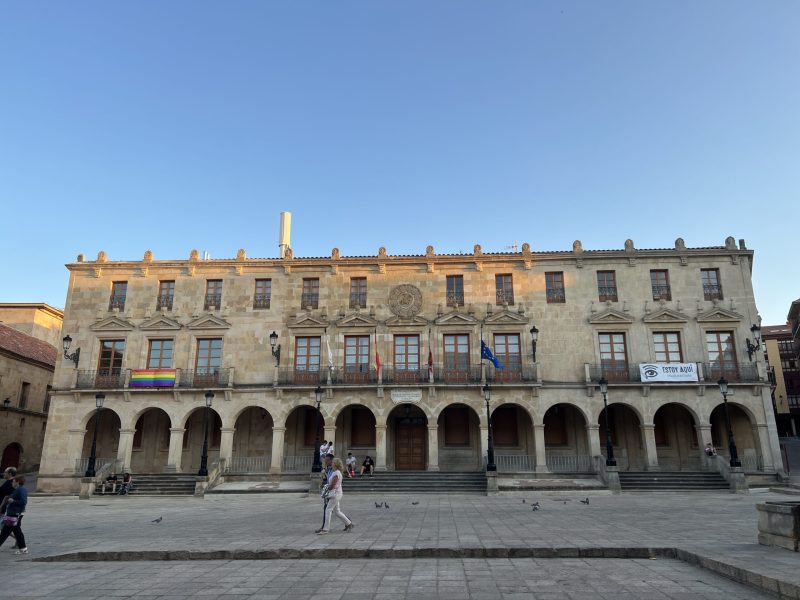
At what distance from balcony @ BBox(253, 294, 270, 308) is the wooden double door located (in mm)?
9698

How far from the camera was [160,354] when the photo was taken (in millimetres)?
29750

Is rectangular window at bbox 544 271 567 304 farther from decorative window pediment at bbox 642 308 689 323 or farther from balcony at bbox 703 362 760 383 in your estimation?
balcony at bbox 703 362 760 383

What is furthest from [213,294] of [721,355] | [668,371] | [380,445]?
[721,355]

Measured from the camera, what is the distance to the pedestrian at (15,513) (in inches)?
404

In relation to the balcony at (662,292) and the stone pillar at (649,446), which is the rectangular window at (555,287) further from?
the stone pillar at (649,446)

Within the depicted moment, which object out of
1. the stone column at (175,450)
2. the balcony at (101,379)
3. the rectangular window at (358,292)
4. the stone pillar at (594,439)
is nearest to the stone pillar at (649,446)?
the stone pillar at (594,439)

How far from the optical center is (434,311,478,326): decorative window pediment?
28891 mm

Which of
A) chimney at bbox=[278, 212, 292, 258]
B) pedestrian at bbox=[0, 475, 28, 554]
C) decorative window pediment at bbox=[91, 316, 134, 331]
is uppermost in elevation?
chimney at bbox=[278, 212, 292, 258]

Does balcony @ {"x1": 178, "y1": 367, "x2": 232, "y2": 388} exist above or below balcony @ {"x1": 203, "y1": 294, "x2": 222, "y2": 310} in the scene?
→ below

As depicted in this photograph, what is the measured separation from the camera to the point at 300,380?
2833cm

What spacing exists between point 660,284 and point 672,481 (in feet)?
33.5

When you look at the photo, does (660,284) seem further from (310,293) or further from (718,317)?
(310,293)

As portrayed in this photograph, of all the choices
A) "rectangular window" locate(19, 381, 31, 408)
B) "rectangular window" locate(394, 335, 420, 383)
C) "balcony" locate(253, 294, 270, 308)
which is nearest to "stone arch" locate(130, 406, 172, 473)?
"balcony" locate(253, 294, 270, 308)

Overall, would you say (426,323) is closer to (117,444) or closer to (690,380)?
(690,380)
